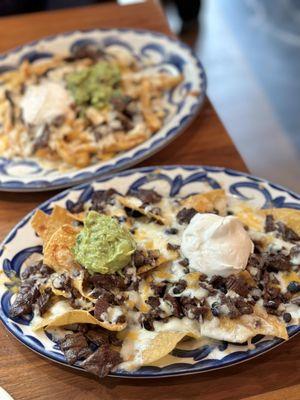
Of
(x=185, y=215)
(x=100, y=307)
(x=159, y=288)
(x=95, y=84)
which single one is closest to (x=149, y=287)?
(x=159, y=288)

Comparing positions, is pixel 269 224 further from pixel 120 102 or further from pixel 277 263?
pixel 120 102

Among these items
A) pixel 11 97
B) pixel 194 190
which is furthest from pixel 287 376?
pixel 11 97

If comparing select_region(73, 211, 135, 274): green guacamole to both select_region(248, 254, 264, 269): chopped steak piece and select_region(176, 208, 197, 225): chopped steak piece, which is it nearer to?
select_region(176, 208, 197, 225): chopped steak piece

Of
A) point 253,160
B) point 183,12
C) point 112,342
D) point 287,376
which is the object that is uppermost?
point 112,342

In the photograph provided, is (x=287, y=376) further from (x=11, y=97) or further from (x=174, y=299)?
(x=11, y=97)

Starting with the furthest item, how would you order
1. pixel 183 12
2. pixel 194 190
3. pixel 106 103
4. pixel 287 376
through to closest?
pixel 183 12, pixel 106 103, pixel 194 190, pixel 287 376
